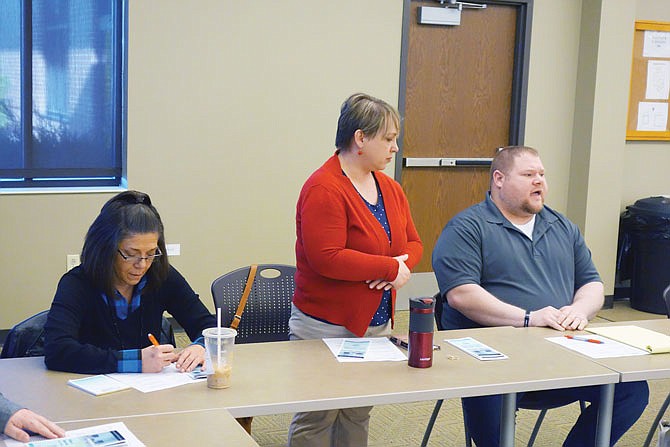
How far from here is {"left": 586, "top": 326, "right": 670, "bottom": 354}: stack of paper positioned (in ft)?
9.21

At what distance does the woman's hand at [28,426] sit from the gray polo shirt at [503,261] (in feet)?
5.32

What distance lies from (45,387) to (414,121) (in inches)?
157

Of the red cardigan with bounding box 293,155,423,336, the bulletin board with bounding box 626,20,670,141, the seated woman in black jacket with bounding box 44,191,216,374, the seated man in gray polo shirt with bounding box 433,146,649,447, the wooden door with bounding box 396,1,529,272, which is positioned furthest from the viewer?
the bulletin board with bounding box 626,20,670,141

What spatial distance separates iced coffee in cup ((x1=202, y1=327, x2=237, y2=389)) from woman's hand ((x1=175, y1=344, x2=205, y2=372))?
0.15m

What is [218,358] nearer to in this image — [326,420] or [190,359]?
[190,359]

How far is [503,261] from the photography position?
322 centimetres

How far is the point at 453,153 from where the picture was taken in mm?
6016

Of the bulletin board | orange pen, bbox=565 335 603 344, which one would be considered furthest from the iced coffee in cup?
the bulletin board

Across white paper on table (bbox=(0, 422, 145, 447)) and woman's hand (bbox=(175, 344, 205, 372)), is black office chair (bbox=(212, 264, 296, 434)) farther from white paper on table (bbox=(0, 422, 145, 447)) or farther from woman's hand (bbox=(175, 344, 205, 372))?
white paper on table (bbox=(0, 422, 145, 447))

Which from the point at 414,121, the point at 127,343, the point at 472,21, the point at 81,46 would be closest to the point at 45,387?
the point at 127,343

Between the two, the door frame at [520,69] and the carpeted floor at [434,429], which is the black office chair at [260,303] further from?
the door frame at [520,69]

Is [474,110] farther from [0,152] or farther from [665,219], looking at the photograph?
[0,152]

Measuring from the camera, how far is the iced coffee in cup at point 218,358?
7.48 ft

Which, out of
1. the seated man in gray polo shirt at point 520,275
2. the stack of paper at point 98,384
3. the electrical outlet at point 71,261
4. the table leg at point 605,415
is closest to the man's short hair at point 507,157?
the seated man in gray polo shirt at point 520,275
